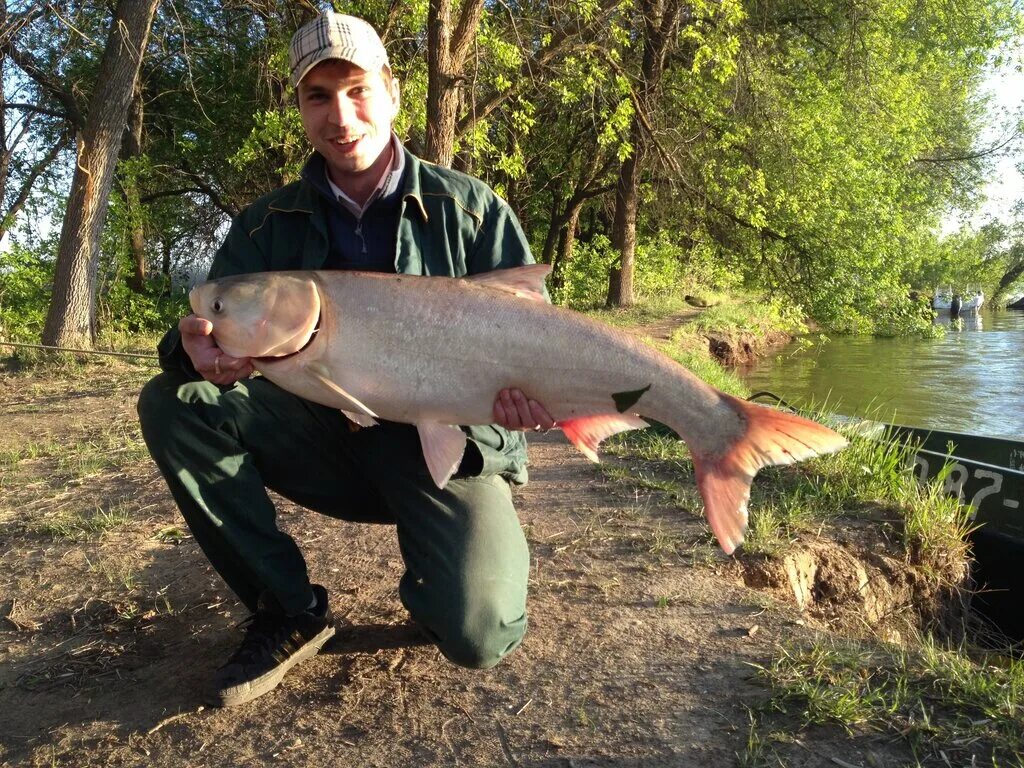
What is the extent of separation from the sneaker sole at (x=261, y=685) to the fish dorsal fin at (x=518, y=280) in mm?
1388

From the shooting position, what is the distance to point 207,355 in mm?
2406

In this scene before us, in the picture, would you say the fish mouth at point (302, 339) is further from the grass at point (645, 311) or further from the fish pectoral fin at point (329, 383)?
the grass at point (645, 311)

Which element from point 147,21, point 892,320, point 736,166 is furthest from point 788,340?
point 147,21

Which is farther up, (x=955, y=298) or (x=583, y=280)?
(x=583, y=280)

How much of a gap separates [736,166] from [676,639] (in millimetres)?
13290

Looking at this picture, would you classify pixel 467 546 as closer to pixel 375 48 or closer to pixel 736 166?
pixel 375 48

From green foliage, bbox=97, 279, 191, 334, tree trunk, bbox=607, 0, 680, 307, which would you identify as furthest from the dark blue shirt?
tree trunk, bbox=607, 0, 680, 307

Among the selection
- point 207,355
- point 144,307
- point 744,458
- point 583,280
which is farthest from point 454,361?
point 583,280

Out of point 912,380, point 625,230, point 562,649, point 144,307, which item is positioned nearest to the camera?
point 562,649

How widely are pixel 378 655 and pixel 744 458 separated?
1.45 m

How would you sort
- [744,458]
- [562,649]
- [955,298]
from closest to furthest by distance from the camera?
[744,458] < [562,649] < [955,298]

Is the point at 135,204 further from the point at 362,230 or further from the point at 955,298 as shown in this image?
the point at 955,298

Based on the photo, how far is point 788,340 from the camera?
2069 centimetres

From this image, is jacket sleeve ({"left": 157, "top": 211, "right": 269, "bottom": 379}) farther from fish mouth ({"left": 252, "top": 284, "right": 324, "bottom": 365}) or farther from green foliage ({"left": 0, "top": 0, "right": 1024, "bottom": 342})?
green foliage ({"left": 0, "top": 0, "right": 1024, "bottom": 342})
